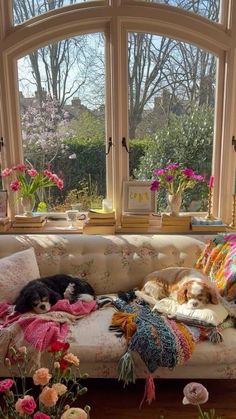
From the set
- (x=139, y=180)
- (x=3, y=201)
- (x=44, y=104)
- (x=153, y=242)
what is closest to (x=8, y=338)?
(x=153, y=242)

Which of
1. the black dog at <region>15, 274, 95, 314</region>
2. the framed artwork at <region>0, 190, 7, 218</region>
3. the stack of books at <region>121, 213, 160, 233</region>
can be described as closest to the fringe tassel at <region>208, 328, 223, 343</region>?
the black dog at <region>15, 274, 95, 314</region>

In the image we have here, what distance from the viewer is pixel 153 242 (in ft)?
7.95

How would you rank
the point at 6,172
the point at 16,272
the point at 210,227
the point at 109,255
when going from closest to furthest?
the point at 16,272, the point at 109,255, the point at 210,227, the point at 6,172

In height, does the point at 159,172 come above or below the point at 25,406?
above

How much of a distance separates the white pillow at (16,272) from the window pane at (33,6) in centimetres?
183

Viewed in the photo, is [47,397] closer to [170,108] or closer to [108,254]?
[108,254]

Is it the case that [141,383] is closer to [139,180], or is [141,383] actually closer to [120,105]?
[139,180]

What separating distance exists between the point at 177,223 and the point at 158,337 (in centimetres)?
112

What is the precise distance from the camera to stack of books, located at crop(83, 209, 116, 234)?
2705mm

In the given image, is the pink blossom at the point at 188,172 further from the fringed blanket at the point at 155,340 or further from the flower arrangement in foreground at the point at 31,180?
the fringed blanket at the point at 155,340

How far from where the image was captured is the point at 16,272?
2.15 meters

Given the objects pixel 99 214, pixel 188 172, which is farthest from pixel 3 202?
pixel 188 172

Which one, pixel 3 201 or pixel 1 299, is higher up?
pixel 3 201

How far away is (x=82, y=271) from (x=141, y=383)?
77 centimetres
